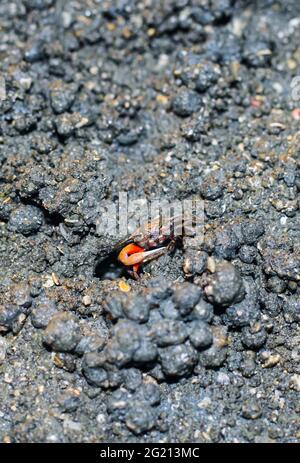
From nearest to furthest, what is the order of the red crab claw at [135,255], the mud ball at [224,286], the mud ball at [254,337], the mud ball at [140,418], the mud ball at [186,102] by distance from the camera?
the mud ball at [140,418] → the mud ball at [224,286] → the mud ball at [254,337] → the red crab claw at [135,255] → the mud ball at [186,102]

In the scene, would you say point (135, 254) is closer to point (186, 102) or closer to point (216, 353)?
point (216, 353)

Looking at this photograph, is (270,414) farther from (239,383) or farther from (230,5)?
(230,5)

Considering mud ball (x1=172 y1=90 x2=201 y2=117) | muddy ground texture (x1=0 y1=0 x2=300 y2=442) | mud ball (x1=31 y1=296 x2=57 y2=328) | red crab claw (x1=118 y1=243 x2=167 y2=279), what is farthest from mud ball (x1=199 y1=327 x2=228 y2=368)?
mud ball (x1=172 y1=90 x2=201 y2=117)

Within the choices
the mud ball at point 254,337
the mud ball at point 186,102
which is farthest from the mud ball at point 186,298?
the mud ball at point 186,102

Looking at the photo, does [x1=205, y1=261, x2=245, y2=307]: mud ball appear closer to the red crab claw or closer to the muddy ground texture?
the muddy ground texture

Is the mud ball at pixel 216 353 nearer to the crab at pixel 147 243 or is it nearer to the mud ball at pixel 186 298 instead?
the mud ball at pixel 186 298

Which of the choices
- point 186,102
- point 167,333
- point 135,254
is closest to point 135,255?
point 135,254
